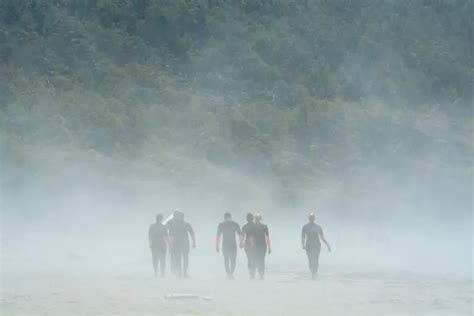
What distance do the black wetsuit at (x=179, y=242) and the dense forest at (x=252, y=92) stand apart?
2155 cm

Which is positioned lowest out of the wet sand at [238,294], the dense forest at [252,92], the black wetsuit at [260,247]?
the wet sand at [238,294]

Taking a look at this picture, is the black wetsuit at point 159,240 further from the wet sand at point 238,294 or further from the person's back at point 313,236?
the person's back at point 313,236

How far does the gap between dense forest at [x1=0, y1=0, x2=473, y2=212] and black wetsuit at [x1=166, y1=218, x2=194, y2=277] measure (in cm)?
2155

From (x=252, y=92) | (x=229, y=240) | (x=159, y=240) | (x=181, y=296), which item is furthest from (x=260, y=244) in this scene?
(x=252, y=92)

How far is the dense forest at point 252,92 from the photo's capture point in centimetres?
4681

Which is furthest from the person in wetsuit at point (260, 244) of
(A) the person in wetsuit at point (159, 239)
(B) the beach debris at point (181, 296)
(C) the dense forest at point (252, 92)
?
(C) the dense forest at point (252, 92)

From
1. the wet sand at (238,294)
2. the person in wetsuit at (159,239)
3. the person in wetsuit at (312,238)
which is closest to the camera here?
the wet sand at (238,294)

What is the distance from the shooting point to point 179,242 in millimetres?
20375

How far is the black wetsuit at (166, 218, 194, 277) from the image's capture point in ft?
66.8

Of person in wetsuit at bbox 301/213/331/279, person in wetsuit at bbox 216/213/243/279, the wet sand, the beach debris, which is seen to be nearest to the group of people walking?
person in wetsuit at bbox 216/213/243/279

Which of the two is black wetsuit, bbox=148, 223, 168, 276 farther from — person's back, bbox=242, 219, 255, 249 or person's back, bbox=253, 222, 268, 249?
person's back, bbox=253, 222, 268, 249

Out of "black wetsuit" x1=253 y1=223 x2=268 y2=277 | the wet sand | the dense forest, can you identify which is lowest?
the wet sand

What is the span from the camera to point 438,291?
727 inches

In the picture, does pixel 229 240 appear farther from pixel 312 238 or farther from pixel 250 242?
pixel 312 238
